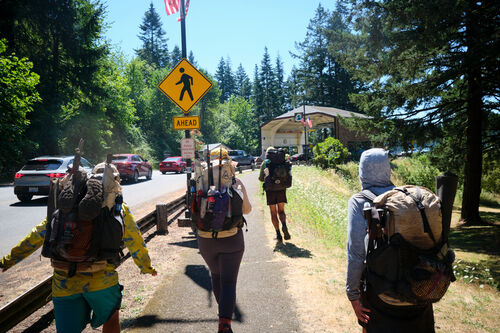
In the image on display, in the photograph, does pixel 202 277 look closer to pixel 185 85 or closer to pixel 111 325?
pixel 111 325

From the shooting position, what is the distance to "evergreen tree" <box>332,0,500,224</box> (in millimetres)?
8062

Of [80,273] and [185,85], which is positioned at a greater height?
[185,85]

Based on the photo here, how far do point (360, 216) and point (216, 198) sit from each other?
127 cm

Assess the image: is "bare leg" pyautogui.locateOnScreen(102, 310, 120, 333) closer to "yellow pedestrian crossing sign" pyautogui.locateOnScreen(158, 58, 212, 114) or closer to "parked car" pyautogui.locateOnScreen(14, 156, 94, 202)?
"yellow pedestrian crossing sign" pyautogui.locateOnScreen(158, 58, 212, 114)

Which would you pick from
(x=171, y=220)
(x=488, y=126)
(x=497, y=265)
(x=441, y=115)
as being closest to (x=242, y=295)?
(x=171, y=220)

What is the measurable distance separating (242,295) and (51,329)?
2.25 m

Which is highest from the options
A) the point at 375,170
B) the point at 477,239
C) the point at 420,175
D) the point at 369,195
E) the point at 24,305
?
the point at 375,170

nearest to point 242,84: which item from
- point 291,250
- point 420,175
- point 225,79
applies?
point 225,79

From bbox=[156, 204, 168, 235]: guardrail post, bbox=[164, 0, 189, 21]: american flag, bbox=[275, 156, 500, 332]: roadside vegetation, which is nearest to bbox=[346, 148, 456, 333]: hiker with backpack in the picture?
bbox=[275, 156, 500, 332]: roadside vegetation

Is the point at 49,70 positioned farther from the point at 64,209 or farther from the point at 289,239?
the point at 64,209

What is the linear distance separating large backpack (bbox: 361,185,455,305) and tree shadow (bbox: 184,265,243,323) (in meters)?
2.35

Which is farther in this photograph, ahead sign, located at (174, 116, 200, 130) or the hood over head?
ahead sign, located at (174, 116, 200, 130)

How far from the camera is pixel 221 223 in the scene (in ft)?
9.19

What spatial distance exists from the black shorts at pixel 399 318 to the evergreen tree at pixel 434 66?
7355mm
